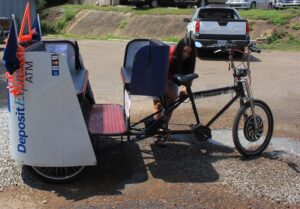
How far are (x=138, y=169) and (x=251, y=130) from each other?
1471 millimetres

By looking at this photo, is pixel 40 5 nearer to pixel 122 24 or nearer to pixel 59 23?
pixel 59 23

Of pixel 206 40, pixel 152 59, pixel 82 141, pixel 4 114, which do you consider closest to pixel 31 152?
pixel 82 141

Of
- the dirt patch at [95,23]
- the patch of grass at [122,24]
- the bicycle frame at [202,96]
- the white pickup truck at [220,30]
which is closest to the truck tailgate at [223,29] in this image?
the white pickup truck at [220,30]

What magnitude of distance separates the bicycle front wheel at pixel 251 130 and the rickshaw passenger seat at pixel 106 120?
134 cm

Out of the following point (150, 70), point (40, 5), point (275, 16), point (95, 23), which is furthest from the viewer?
point (40, 5)

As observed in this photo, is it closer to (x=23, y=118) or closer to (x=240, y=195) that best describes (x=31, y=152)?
(x=23, y=118)

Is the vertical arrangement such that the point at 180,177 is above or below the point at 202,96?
below

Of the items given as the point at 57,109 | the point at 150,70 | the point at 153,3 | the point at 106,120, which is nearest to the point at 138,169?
the point at 106,120

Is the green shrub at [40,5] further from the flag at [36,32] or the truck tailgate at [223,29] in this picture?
the flag at [36,32]

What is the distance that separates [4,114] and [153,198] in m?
3.94

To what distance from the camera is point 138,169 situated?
216 inches

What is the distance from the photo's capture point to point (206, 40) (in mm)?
16469

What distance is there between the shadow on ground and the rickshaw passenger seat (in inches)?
17.0

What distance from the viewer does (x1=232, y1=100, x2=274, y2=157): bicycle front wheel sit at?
5.76 meters
